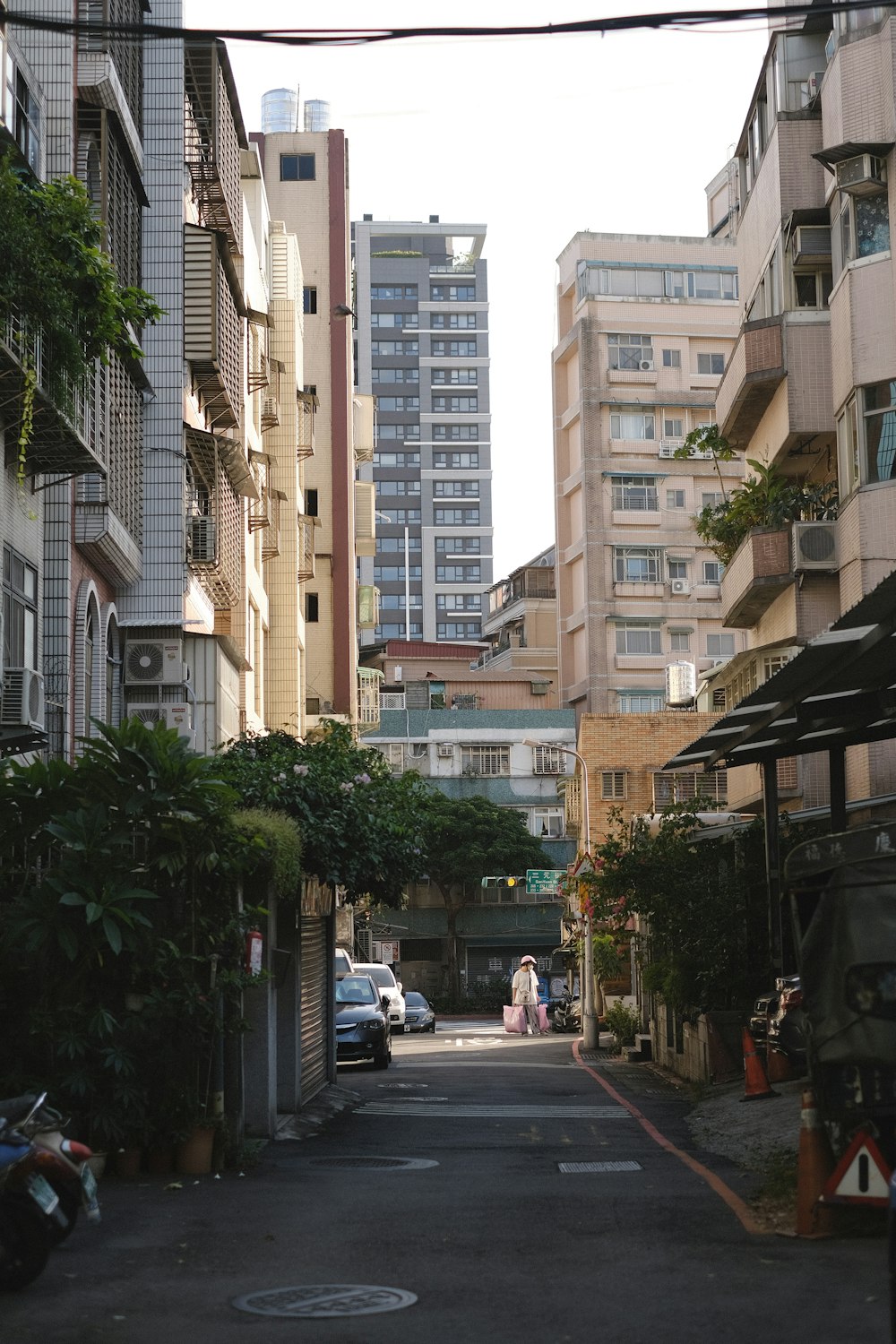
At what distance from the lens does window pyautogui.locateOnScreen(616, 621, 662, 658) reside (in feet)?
240

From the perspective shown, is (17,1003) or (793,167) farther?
(793,167)

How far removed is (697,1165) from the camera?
13688mm

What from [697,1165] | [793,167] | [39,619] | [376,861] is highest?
[793,167]

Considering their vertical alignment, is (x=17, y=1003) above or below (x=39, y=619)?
below

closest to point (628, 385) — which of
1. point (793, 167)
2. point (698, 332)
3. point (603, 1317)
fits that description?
point (698, 332)

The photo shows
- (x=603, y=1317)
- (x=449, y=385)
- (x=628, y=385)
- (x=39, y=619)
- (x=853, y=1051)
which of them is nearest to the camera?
(x=603, y=1317)

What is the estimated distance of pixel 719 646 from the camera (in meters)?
74.7

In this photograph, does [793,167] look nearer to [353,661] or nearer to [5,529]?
[5,529]

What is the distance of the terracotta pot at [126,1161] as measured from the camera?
44.1ft

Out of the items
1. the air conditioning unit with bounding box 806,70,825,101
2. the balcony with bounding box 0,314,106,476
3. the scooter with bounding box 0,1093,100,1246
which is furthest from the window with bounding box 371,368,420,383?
the scooter with bounding box 0,1093,100,1246

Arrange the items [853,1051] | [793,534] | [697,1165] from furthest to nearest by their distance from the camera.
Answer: [793,534]
[697,1165]
[853,1051]

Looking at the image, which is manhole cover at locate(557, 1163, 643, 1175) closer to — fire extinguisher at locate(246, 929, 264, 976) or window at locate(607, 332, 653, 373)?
fire extinguisher at locate(246, 929, 264, 976)

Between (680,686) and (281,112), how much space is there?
37671 mm

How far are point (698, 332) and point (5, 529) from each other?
61.6 meters
